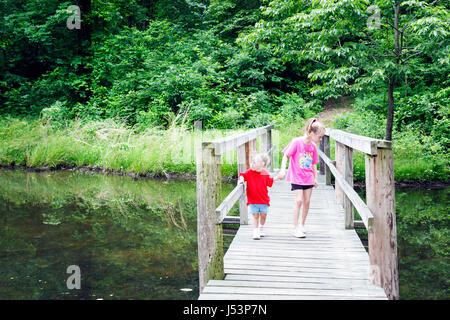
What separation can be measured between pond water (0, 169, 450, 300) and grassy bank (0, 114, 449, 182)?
1.13m

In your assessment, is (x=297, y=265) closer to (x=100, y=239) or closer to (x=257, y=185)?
(x=257, y=185)

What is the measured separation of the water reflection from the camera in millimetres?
4816

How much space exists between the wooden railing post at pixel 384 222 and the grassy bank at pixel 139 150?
774 centimetres

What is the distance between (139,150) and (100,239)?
6108mm

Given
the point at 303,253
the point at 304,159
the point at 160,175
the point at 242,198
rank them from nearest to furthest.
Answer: the point at 303,253, the point at 304,159, the point at 242,198, the point at 160,175

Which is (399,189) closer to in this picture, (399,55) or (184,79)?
(399,55)

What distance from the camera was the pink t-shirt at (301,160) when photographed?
4.57 metres

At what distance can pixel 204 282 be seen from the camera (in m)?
3.51

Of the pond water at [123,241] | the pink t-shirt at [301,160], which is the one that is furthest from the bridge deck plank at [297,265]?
the pond water at [123,241]

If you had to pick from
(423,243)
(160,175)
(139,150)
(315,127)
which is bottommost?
(423,243)

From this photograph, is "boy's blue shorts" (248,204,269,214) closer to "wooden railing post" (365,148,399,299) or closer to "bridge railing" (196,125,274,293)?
"bridge railing" (196,125,274,293)

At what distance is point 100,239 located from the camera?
6.54m

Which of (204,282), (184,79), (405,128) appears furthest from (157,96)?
(204,282)

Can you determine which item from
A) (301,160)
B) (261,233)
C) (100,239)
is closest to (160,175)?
(100,239)
